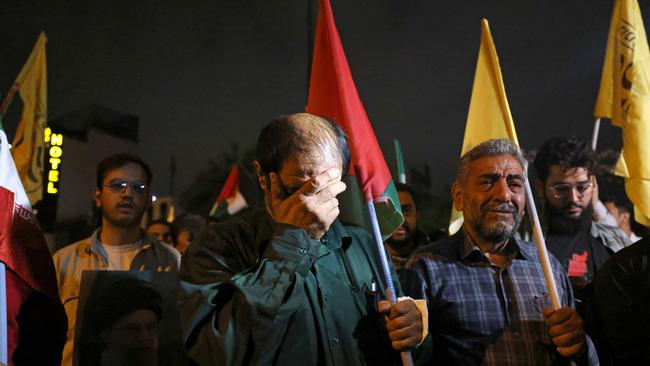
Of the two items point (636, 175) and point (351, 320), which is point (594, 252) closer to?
point (636, 175)

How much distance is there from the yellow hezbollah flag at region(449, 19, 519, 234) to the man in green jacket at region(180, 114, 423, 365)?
1.53 m

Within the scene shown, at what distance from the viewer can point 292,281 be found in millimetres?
2045

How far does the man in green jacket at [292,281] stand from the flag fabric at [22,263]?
974 millimetres

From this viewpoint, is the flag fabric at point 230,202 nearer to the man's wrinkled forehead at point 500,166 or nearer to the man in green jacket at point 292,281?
the man's wrinkled forehead at point 500,166

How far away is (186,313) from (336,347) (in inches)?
21.2

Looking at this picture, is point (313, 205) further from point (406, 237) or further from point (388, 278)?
point (406, 237)

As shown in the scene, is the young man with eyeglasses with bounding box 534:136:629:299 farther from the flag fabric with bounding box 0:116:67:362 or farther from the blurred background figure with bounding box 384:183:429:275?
the flag fabric with bounding box 0:116:67:362

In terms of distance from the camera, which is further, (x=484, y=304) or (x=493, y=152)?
(x=493, y=152)

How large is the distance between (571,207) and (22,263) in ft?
10.7

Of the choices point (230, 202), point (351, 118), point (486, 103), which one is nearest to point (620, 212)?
point (486, 103)

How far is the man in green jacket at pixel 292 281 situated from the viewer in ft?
6.47

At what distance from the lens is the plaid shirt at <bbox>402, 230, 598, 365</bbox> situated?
8.97 ft

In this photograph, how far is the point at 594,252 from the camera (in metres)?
4.04

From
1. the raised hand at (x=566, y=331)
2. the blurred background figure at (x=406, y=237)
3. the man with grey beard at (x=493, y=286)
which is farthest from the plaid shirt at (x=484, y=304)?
the blurred background figure at (x=406, y=237)
